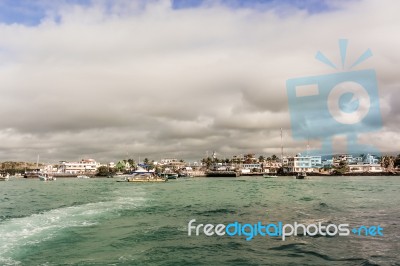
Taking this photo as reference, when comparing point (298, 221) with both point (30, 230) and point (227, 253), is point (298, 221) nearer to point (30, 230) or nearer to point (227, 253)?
point (227, 253)

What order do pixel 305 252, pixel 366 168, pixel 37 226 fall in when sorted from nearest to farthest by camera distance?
pixel 305 252
pixel 37 226
pixel 366 168

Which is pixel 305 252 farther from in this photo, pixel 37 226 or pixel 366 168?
pixel 366 168

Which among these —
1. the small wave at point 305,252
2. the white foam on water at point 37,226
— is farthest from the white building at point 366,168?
the small wave at point 305,252

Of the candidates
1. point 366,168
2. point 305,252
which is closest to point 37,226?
point 305,252

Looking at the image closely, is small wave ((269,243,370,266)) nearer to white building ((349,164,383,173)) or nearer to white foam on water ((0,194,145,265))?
white foam on water ((0,194,145,265))

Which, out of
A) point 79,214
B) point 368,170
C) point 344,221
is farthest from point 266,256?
point 368,170

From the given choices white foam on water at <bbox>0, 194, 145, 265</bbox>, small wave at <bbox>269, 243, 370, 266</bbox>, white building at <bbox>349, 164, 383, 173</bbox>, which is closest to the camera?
small wave at <bbox>269, 243, 370, 266</bbox>

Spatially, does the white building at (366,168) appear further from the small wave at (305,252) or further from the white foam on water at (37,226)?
the small wave at (305,252)

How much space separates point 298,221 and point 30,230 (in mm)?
16757

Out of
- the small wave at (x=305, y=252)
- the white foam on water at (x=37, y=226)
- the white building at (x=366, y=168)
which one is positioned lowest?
the white foam on water at (x=37, y=226)

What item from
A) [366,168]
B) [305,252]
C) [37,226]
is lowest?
[37,226]

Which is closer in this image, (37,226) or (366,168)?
(37,226)

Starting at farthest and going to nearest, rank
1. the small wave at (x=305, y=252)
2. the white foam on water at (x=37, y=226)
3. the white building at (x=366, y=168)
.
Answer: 1. the white building at (x=366, y=168)
2. the white foam on water at (x=37, y=226)
3. the small wave at (x=305, y=252)

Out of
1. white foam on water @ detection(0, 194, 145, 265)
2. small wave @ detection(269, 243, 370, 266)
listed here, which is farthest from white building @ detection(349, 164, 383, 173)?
small wave @ detection(269, 243, 370, 266)
